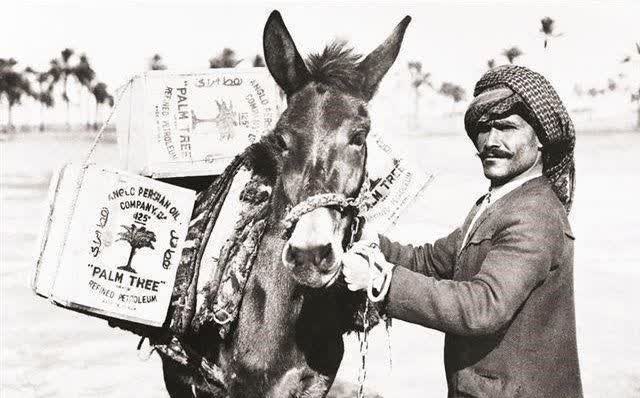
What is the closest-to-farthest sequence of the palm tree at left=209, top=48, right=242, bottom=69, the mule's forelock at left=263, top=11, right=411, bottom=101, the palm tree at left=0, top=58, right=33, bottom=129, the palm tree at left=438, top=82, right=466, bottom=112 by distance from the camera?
the mule's forelock at left=263, top=11, right=411, bottom=101
the palm tree at left=209, top=48, right=242, bottom=69
the palm tree at left=0, top=58, right=33, bottom=129
the palm tree at left=438, top=82, right=466, bottom=112

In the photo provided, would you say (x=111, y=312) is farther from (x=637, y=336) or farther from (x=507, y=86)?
(x=637, y=336)

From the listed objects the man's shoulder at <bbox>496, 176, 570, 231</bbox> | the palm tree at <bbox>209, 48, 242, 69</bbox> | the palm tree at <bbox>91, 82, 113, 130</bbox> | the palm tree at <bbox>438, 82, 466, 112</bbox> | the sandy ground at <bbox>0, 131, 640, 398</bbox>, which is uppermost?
the palm tree at <bbox>438, 82, 466, 112</bbox>

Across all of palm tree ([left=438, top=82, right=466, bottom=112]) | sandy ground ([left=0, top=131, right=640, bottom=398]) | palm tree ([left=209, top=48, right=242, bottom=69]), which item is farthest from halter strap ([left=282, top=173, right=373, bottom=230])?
palm tree ([left=438, top=82, right=466, bottom=112])

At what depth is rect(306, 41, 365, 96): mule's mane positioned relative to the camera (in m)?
3.11

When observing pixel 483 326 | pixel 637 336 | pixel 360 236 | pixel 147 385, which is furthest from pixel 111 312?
pixel 637 336

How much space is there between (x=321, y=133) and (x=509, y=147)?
2.59 ft

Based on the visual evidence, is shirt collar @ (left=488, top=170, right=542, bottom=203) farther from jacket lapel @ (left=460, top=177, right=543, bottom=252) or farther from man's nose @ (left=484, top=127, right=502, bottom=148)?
man's nose @ (left=484, top=127, right=502, bottom=148)

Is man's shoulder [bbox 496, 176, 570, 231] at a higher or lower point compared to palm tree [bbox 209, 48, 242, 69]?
lower

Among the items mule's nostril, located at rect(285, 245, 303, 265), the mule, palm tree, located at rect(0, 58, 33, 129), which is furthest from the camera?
palm tree, located at rect(0, 58, 33, 129)

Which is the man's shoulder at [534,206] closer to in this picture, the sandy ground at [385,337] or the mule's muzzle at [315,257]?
the mule's muzzle at [315,257]

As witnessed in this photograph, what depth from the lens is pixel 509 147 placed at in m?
2.56

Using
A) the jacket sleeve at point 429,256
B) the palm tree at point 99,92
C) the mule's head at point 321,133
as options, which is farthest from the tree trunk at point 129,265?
the palm tree at point 99,92

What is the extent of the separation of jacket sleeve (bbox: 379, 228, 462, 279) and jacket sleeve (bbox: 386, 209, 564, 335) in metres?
0.74

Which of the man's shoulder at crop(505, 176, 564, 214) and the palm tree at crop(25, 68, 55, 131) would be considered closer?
the man's shoulder at crop(505, 176, 564, 214)
